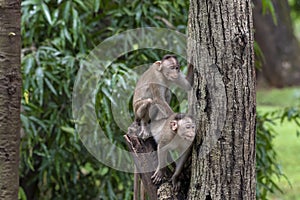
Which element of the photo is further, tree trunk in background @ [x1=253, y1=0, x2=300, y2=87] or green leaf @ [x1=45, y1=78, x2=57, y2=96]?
tree trunk in background @ [x1=253, y1=0, x2=300, y2=87]

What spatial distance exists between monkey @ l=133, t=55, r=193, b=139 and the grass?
1.79m

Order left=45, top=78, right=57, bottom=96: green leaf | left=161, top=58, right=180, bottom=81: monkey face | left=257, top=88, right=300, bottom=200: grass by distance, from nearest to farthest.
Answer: left=161, top=58, right=180, bottom=81: monkey face
left=45, top=78, right=57, bottom=96: green leaf
left=257, top=88, right=300, bottom=200: grass

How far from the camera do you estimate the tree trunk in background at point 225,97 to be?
2547 millimetres

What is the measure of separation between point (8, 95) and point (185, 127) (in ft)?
2.53

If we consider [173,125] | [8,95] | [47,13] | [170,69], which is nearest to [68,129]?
[47,13]

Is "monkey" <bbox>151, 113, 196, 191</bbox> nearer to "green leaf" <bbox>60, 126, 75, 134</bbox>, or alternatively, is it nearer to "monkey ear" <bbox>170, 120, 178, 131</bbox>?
"monkey ear" <bbox>170, 120, 178, 131</bbox>

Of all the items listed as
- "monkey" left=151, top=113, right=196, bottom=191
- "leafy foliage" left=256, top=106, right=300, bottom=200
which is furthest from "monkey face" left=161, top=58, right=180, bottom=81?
"leafy foliage" left=256, top=106, right=300, bottom=200

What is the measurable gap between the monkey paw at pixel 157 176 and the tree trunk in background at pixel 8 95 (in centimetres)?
65

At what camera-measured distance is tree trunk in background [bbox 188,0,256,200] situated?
2547 millimetres

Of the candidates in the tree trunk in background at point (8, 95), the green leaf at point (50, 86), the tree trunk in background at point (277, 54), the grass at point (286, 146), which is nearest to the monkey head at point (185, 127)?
the tree trunk in background at point (8, 95)

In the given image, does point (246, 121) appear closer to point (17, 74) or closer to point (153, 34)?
point (17, 74)

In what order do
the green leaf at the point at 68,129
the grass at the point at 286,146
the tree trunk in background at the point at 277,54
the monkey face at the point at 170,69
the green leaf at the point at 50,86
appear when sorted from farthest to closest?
the tree trunk in background at the point at 277,54 → the grass at the point at 286,146 → the green leaf at the point at 68,129 → the green leaf at the point at 50,86 → the monkey face at the point at 170,69

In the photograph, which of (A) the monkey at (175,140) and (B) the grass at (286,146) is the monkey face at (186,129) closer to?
(A) the monkey at (175,140)

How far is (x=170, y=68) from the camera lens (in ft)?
10.7
